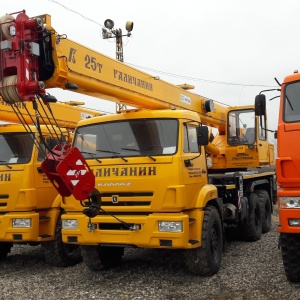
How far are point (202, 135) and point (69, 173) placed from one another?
2144 mm

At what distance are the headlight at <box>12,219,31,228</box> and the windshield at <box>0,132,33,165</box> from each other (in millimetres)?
986

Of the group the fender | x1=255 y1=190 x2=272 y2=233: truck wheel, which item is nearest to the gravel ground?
the fender

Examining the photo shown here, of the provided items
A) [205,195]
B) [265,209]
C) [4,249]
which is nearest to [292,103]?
[205,195]

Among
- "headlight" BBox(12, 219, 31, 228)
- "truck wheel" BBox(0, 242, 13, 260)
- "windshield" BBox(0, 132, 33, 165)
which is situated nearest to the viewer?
"headlight" BBox(12, 219, 31, 228)

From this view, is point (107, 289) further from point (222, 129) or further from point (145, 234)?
point (222, 129)

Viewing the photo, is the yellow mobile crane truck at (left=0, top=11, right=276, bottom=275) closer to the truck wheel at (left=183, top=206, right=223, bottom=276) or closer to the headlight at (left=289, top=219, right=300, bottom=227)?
the truck wheel at (left=183, top=206, right=223, bottom=276)

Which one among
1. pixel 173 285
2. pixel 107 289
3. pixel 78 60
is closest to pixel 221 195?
pixel 173 285

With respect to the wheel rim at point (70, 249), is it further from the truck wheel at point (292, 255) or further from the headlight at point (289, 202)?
the headlight at point (289, 202)

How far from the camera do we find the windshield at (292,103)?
5.51 meters

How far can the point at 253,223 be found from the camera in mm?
8844

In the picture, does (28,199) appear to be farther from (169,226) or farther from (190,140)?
(190,140)

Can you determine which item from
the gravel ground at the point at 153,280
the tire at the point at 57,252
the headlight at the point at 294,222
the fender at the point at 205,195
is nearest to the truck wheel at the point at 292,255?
the gravel ground at the point at 153,280

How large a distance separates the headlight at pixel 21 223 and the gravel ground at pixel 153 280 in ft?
2.69

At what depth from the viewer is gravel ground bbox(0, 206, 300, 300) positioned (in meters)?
5.52
